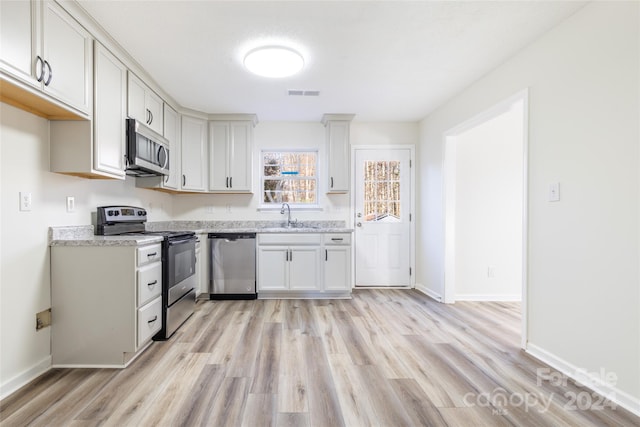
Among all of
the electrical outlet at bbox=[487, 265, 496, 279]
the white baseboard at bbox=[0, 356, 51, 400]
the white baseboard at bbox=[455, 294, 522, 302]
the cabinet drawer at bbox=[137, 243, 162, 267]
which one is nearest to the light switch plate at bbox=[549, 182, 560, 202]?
the electrical outlet at bbox=[487, 265, 496, 279]

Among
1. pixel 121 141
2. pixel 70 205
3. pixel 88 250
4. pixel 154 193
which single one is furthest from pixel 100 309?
pixel 154 193

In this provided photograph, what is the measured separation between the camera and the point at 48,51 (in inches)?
65.6

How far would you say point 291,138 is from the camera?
4.25m

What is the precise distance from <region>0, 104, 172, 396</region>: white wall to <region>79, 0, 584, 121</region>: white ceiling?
95 centimetres

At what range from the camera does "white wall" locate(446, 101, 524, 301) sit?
364cm

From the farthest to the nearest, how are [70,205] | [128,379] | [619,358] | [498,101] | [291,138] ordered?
[291,138]
[498,101]
[70,205]
[128,379]
[619,358]

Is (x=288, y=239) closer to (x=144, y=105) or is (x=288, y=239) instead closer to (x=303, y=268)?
(x=303, y=268)

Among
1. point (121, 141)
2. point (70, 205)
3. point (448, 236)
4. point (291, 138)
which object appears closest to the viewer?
point (70, 205)

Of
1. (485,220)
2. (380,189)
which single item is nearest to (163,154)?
(380,189)

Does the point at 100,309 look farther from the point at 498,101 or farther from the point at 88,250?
the point at 498,101

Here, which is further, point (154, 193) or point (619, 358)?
point (154, 193)

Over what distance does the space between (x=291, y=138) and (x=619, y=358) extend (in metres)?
3.88

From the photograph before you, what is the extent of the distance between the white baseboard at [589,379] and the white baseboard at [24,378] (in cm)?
348

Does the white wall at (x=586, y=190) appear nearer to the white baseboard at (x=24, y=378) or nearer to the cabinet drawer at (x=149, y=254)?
the cabinet drawer at (x=149, y=254)
